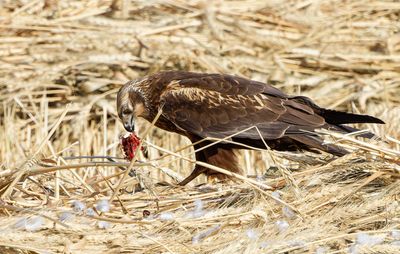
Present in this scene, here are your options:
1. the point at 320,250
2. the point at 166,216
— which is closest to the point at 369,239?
the point at 320,250

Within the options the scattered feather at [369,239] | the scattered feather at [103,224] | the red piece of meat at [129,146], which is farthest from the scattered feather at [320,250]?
the red piece of meat at [129,146]

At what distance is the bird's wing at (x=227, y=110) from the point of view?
562 cm

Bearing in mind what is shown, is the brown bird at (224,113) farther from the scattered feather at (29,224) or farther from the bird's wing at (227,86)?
the scattered feather at (29,224)

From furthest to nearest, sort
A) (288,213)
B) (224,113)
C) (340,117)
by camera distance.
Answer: (224,113), (340,117), (288,213)

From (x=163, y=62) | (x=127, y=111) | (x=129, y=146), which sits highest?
(x=129, y=146)

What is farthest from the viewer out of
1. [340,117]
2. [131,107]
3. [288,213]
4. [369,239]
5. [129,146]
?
[131,107]

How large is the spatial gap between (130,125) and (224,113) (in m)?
0.53

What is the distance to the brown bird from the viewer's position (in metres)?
5.57

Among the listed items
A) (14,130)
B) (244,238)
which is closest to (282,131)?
(244,238)

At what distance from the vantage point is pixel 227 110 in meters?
5.79

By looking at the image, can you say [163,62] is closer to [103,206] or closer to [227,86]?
[227,86]

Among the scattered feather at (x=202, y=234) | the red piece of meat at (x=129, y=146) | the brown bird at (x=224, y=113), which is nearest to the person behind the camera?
the scattered feather at (x=202, y=234)

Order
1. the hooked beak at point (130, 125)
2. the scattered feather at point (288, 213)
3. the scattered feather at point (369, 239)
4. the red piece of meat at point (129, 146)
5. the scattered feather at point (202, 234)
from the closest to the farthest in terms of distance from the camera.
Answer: the scattered feather at point (369, 239) → the scattered feather at point (202, 234) → the scattered feather at point (288, 213) → the red piece of meat at point (129, 146) → the hooked beak at point (130, 125)

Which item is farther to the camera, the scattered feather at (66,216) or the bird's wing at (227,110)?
the bird's wing at (227,110)
